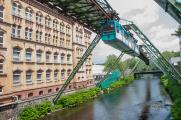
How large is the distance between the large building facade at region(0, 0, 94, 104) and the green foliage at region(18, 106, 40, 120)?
17.5 ft

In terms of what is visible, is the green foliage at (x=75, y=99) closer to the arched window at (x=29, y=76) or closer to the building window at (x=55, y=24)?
the arched window at (x=29, y=76)

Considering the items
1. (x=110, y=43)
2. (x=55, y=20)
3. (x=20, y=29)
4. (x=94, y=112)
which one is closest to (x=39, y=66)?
(x=20, y=29)

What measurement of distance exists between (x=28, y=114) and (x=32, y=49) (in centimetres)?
1512

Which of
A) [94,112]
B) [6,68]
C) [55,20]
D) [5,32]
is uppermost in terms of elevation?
A: [55,20]

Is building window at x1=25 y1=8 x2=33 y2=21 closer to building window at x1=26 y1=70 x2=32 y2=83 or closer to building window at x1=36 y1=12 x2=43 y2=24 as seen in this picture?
building window at x1=36 y1=12 x2=43 y2=24

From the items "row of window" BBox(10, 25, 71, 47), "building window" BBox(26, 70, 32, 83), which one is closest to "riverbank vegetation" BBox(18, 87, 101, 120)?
"building window" BBox(26, 70, 32, 83)

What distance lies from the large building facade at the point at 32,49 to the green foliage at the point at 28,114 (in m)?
5.32

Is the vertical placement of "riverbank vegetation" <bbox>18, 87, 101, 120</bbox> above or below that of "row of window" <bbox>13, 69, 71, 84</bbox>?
below

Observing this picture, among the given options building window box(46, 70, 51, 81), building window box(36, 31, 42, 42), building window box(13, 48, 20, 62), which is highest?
building window box(36, 31, 42, 42)

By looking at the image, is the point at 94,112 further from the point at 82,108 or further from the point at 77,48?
the point at 77,48

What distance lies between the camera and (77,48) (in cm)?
5566

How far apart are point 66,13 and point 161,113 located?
16.3 metres

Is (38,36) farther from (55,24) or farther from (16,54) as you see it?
(55,24)

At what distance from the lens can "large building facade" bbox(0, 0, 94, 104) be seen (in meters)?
31.7
